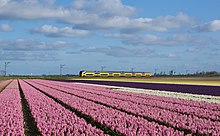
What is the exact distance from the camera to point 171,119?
1288cm

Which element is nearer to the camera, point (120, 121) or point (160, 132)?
point (160, 132)

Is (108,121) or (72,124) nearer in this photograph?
(72,124)

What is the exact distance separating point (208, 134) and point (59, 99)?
14.9 metres

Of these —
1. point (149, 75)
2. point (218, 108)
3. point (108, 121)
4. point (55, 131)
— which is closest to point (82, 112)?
point (108, 121)

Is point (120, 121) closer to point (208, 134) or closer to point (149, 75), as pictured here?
point (208, 134)

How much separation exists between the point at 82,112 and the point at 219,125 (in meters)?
6.32

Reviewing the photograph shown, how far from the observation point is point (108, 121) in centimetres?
1207

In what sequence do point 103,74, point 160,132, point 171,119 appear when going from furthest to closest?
point 103,74 → point 171,119 → point 160,132

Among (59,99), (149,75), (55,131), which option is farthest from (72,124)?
(149,75)

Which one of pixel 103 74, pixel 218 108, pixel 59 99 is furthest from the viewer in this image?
pixel 103 74

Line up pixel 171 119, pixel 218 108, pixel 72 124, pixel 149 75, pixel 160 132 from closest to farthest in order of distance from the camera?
pixel 160 132 → pixel 72 124 → pixel 171 119 → pixel 218 108 → pixel 149 75

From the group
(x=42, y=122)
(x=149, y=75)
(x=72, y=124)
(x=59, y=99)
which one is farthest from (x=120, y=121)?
(x=149, y=75)

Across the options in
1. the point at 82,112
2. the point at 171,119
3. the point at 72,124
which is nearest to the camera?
the point at 72,124

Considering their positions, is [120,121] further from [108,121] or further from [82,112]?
[82,112]
